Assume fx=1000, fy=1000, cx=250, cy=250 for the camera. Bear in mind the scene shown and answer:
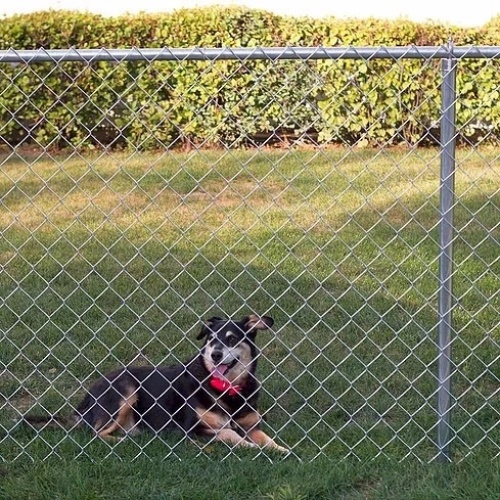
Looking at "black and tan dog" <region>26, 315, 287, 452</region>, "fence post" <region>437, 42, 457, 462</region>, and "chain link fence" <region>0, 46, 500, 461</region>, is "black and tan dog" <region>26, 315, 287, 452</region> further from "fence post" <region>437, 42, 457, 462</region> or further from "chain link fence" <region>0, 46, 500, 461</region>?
"fence post" <region>437, 42, 457, 462</region>

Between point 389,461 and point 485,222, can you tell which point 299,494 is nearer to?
point 389,461

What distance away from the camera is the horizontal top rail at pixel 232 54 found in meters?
3.48

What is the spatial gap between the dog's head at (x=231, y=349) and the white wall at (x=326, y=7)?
9.85 meters

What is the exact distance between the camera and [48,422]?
425 cm

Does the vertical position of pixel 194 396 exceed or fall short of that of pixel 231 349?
it falls short

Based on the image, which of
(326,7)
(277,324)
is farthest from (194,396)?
(326,7)

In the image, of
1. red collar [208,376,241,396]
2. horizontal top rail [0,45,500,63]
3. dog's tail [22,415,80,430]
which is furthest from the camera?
red collar [208,376,241,396]

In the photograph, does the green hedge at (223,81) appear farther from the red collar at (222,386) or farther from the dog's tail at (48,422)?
the dog's tail at (48,422)

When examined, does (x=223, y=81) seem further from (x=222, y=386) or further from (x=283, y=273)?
(x=222, y=386)

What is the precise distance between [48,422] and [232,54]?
1.79m

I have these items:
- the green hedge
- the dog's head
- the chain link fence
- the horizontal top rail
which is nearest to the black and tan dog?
the dog's head

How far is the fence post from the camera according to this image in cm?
362

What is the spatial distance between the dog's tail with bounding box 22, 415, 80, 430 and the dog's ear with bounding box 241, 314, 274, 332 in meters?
0.85

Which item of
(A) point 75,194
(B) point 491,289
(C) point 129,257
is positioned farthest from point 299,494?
(A) point 75,194
